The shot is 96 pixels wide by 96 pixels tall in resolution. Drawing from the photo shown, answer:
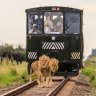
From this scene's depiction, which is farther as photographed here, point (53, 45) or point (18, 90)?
point (53, 45)

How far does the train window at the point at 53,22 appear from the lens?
1018 inches

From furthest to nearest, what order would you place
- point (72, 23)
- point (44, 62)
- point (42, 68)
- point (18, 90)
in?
point (72, 23) → point (42, 68) → point (44, 62) → point (18, 90)

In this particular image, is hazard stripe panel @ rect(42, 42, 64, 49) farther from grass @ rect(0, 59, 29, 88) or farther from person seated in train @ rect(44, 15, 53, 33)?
grass @ rect(0, 59, 29, 88)

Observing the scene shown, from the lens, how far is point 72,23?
2617 centimetres

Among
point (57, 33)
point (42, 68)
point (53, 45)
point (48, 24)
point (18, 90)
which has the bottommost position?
point (18, 90)

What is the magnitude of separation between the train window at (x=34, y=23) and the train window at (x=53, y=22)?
278 mm

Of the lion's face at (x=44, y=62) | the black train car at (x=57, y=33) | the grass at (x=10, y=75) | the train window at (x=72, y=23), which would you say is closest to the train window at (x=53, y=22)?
the black train car at (x=57, y=33)

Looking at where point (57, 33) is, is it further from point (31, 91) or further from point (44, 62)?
point (31, 91)

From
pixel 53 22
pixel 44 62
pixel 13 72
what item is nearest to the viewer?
pixel 44 62

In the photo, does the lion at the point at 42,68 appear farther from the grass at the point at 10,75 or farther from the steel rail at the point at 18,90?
the grass at the point at 10,75

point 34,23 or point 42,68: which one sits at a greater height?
point 34,23

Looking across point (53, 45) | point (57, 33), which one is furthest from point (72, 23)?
point (53, 45)

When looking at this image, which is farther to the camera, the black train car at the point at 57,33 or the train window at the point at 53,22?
the black train car at the point at 57,33

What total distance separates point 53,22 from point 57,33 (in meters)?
0.64
